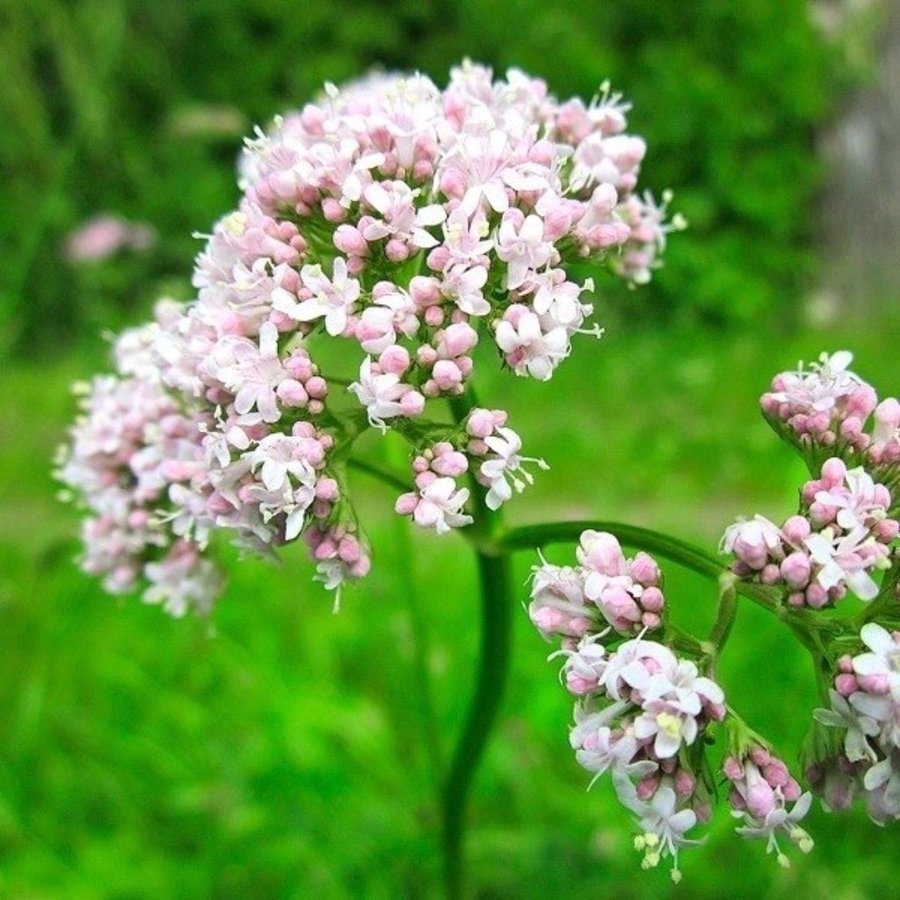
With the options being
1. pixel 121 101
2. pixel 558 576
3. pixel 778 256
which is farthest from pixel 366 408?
pixel 121 101

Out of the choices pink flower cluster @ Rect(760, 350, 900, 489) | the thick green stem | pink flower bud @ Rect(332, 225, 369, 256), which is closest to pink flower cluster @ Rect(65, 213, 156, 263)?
the thick green stem

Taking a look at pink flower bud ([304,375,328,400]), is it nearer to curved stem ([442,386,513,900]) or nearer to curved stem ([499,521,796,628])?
curved stem ([442,386,513,900])

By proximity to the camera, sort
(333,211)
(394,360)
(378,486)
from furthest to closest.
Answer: (378,486)
(333,211)
(394,360)

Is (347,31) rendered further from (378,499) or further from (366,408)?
(366,408)

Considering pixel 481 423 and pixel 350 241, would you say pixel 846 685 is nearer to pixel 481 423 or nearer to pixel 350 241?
pixel 481 423

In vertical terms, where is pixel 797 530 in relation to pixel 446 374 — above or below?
below

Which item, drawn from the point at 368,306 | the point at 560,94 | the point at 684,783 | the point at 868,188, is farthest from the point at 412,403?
the point at 868,188

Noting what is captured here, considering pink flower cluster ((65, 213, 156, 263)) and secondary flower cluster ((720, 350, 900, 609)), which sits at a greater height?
pink flower cluster ((65, 213, 156, 263))
